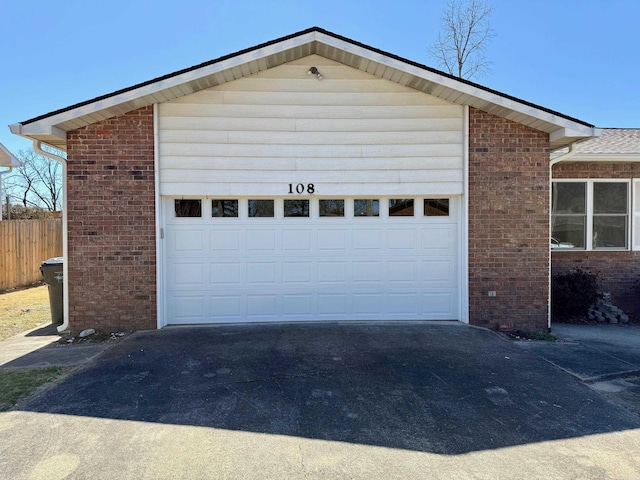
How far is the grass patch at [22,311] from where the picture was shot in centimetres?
758

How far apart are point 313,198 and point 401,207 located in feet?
5.50

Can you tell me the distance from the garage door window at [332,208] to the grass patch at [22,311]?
19.9ft

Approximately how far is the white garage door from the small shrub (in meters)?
2.61

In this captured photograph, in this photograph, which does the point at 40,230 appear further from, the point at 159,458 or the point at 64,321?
the point at 159,458

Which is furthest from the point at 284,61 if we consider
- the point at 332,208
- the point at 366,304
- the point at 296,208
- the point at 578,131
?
the point at 578,131

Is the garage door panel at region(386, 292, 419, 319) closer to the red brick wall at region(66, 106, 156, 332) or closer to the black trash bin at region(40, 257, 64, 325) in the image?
the red brick wall at region(66, 106, 156, 332)

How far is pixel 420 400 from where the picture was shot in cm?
413

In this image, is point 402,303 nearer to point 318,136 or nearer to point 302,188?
point 302,188

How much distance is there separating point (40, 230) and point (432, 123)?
13.2m

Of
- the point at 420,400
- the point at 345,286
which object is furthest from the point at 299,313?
the point at 420,400

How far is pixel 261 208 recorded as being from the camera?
726 centimetres

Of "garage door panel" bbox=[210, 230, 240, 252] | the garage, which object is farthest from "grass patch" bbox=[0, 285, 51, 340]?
"garage door panel" bbox=[210, 230, 240, 252]

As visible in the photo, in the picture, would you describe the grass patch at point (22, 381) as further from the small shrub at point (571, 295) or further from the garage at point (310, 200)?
the small shrub at point (571, 295)

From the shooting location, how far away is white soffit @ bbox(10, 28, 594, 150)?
6.32 m
